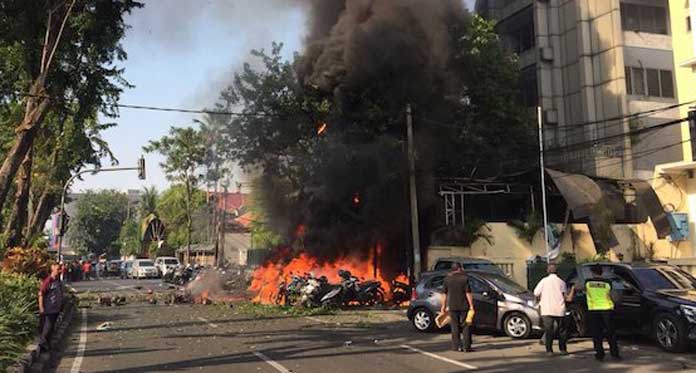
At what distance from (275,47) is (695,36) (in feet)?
56.3

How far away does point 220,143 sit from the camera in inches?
1232

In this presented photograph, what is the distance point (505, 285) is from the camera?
44.0 feet

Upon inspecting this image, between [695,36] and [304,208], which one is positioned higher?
[695,36]

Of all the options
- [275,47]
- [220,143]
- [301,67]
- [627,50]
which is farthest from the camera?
[627,50]

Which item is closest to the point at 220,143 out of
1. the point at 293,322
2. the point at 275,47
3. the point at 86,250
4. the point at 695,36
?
the point at 275,47

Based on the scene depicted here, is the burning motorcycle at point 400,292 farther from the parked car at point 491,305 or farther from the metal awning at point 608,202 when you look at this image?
the metal awning at point 608,202

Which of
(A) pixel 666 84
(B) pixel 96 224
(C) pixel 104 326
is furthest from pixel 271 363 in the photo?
(B) pixel 96 224

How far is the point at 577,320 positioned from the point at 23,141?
1223cm

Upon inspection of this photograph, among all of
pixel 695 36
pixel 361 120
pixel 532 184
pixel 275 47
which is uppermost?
pixel 275 47

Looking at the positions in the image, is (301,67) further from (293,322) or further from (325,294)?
(293,322)

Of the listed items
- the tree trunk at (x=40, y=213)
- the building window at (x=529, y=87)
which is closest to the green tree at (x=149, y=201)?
the tree trunk at (x=40, y=213)

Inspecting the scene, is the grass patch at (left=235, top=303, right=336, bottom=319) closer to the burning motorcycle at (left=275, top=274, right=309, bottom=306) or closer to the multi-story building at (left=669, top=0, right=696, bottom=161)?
the burning motorcycle at (left=275, top=274, right=309, bottom=306)

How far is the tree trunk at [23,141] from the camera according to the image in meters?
13.4

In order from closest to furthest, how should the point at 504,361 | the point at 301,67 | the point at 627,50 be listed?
the point at 504,361 < the point at 301,67 < the point at 627,50
